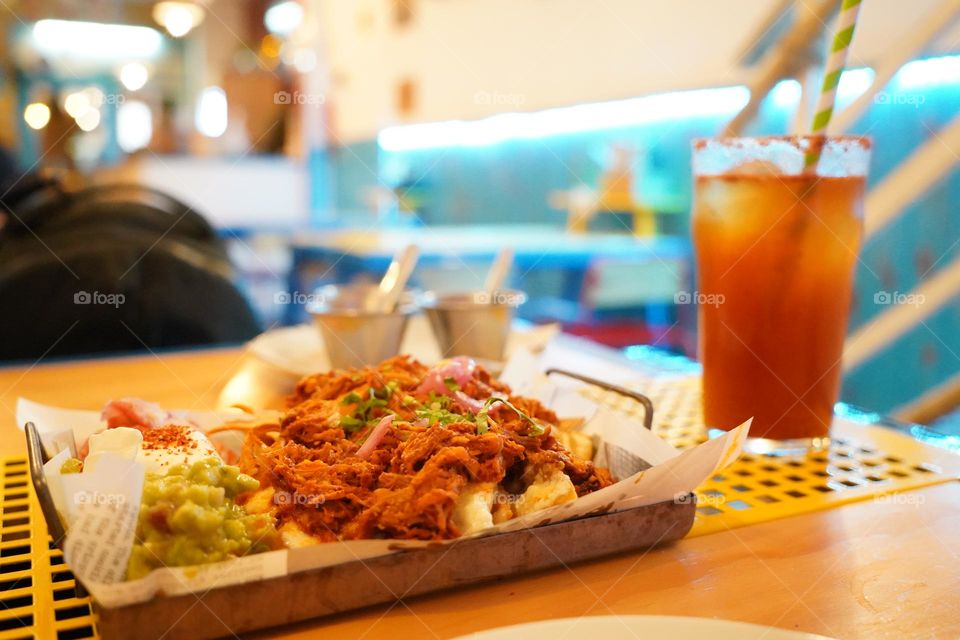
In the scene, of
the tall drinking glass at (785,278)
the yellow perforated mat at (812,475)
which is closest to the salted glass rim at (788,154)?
the tall drinking glass at (785,278)

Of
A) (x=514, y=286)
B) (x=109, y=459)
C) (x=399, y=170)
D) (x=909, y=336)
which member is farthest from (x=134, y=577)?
(x=399, y=170)

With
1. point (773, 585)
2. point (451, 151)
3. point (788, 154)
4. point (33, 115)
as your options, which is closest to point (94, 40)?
point (33, 115)

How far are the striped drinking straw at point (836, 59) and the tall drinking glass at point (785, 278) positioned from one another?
72mm

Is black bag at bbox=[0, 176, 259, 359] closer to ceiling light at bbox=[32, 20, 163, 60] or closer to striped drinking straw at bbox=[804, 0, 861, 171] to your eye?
striped drinking straw at bbox=[804, 0, 861, 171]

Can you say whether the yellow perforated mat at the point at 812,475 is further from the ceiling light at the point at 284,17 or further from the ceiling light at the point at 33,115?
the ceiling light at the point at 33,115

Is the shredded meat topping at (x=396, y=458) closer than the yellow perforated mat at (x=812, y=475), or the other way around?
the shredded meat topping at (x=396, y=458)

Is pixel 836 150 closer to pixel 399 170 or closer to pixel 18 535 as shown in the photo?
pixel 18 535

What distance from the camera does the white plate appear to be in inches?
26.2

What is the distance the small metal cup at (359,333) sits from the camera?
1562 millimetres

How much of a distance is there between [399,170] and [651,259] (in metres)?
4.19

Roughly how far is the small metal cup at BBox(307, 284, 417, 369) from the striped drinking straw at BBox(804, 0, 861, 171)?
0.84 meters

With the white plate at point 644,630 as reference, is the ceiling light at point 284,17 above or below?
above

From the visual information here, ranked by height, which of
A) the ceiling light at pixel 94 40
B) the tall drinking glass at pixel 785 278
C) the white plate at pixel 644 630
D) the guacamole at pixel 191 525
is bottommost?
the white plate at pixel 644 630

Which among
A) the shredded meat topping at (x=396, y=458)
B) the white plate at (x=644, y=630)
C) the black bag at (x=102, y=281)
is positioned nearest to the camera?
the white plate at (x=644, y=630)
